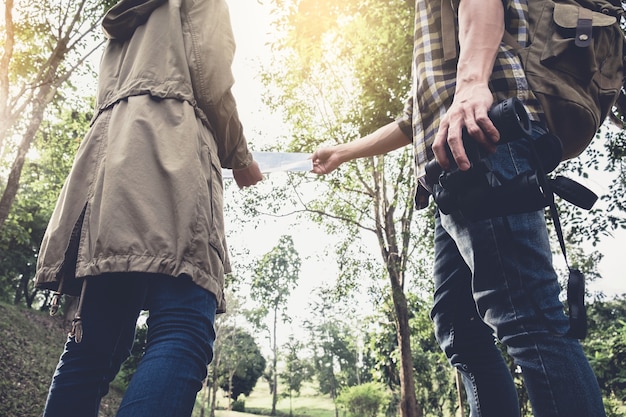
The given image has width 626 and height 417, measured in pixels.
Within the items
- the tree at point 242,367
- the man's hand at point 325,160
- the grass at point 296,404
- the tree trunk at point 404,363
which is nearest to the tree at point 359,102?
the tree trunk at point 404,363

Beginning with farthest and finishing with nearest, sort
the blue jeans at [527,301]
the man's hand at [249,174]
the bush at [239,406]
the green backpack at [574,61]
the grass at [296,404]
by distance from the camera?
the grass at [296,404]
the bush at [239,406]
the man's hand at [249,174]
the green backpack at [574,61]
the blue jeans at [527,301]

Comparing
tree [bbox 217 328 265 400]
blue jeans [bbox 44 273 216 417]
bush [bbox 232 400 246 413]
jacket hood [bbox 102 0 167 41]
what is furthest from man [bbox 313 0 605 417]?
bush [bbox 232 400 246 413]

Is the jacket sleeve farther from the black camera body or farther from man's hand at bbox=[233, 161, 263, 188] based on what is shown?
the black camera body

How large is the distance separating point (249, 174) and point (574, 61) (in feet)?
4.45

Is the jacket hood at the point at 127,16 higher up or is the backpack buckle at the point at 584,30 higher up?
the jacket hood at the point at 127,16

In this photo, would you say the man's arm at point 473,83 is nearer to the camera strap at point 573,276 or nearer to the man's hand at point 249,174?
the camera strap at point 573,276

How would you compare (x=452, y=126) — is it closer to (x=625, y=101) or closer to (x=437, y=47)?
(x=437, y=47)

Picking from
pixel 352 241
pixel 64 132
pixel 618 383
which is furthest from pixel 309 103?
pixel 618 383

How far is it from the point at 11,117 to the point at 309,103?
8.86 metres

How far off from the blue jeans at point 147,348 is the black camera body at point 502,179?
85 cm

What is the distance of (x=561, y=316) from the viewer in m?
1.17

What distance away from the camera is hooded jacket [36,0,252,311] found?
129 centimetres

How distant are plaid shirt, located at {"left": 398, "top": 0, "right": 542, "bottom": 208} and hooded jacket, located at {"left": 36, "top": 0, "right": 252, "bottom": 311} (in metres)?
0.73

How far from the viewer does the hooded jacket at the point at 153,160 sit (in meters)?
1.29
